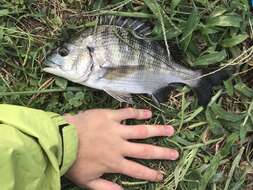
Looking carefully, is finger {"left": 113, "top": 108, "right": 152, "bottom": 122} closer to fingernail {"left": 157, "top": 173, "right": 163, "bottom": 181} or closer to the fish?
the fish

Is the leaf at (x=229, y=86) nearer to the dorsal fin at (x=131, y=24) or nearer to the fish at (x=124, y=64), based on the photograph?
the fish at (x=124, y=64)

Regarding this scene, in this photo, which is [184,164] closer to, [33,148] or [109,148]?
[109,148]

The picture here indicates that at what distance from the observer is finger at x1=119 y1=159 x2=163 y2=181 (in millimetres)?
2836

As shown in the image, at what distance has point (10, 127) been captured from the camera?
8.07 feet

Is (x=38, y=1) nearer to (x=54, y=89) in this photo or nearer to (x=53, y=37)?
(x=53, y=37)

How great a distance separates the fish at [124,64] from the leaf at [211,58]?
0.05m

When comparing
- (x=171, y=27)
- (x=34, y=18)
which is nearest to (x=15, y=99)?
(x=34, y=18)

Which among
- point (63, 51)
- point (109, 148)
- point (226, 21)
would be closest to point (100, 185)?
point (109, 148)

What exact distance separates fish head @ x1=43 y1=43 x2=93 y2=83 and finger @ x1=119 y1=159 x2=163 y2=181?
19.0 inches

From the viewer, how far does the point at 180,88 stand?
2.92 meters

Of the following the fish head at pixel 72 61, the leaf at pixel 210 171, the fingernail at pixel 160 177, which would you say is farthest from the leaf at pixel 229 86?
the fish head at pixel 72 61

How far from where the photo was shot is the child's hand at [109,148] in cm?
279

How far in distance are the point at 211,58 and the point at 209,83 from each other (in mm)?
125

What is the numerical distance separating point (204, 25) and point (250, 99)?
45 centimetres
